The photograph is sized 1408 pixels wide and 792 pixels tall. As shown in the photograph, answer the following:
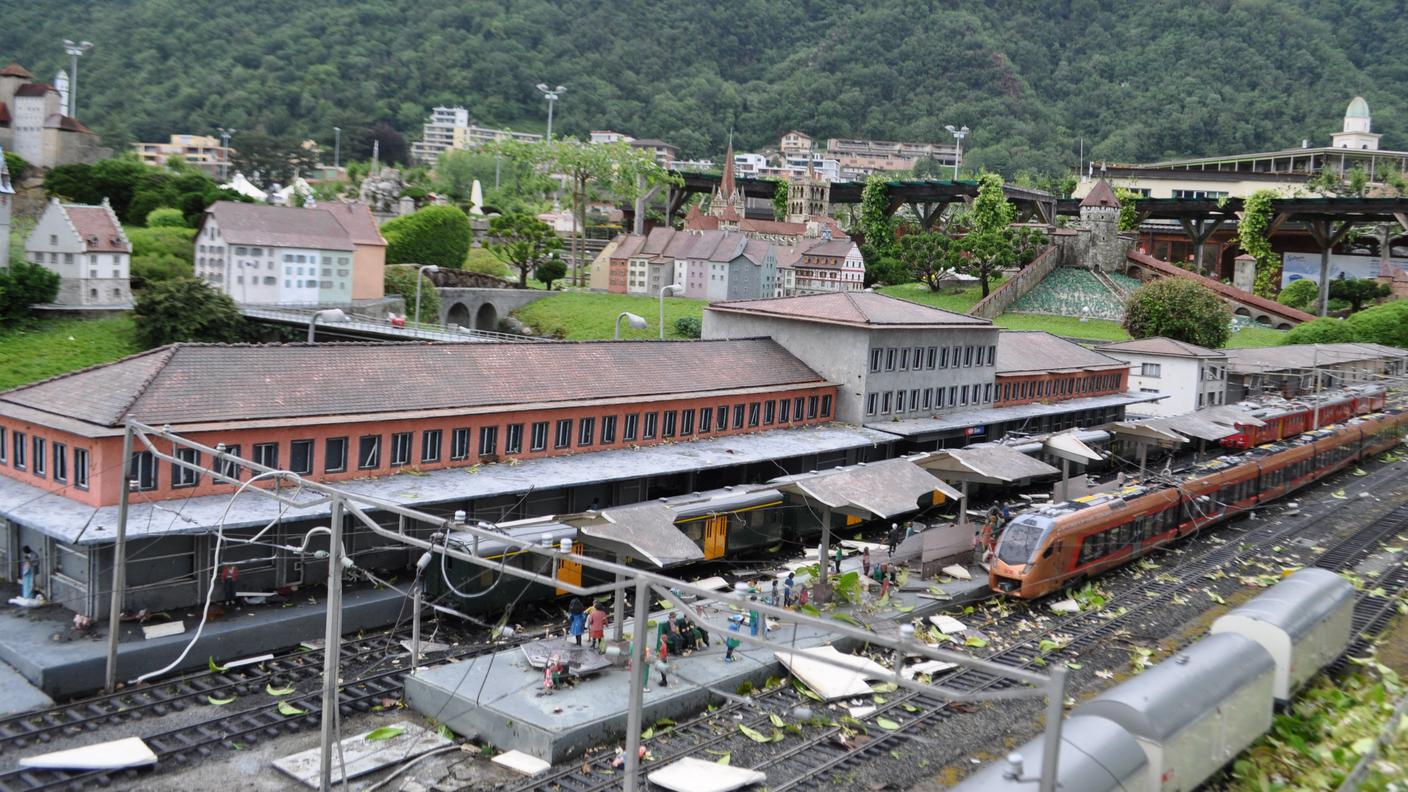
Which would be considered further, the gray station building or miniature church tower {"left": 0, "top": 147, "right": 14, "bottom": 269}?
miniature church tower {"left": 0, "top": 147, "right": 14, "bottom": 269}

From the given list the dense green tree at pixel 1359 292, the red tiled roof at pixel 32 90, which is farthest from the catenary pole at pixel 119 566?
the dense green tree at pixel 1359 292

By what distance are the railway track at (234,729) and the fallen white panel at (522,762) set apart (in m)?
4.21

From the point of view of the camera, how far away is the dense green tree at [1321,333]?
91.7 m

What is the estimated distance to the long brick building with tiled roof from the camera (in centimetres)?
2964

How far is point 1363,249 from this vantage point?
418 ft

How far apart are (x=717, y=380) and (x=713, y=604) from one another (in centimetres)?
1506

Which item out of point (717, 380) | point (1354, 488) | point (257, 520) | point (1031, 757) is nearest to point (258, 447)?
point (257, 520)

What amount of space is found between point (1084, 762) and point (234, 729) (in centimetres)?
1656

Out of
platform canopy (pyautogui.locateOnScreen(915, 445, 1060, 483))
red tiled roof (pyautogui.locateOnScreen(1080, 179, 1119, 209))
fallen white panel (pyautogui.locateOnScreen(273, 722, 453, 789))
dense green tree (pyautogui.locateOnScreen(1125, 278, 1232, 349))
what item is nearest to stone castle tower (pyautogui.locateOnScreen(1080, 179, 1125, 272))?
red tiled roof (pyautogui.locateOnScreen(1080, 179, 1119, 209))

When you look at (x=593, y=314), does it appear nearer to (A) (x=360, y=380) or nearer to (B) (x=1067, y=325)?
(B) (x=1067, y=325)

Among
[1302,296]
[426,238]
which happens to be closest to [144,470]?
[426,238]

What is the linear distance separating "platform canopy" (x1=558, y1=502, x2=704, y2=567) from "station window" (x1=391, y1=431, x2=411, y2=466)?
6.22 metres

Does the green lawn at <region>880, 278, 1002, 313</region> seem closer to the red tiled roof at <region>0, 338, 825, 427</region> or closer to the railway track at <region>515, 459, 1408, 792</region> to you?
the red tiled roof at <region>0, 338, 825, 427</region>

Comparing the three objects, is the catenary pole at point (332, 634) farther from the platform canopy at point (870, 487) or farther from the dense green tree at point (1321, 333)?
the dense green tree at point (1321, 333)
